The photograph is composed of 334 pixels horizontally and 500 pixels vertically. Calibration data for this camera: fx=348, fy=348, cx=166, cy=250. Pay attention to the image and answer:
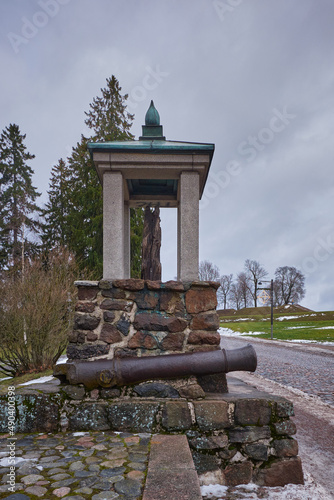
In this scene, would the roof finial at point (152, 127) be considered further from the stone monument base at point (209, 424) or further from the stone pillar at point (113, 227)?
the stone monument base at point (209, 424)

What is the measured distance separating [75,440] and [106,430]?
1.09 ft

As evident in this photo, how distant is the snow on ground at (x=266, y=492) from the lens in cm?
291

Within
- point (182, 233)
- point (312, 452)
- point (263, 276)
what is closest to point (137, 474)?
point (182, 233)

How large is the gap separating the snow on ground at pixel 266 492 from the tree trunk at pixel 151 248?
257 cm

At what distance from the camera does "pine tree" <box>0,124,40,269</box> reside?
75.4ft

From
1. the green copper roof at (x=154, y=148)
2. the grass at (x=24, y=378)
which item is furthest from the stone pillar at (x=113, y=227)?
the grass at (x=24, y=378)

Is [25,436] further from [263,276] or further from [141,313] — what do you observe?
[263,276]

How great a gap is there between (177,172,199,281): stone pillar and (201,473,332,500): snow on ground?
2059 millimetres

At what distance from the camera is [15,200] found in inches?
999

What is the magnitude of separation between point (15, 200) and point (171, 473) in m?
26.2

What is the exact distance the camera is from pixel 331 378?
9031 mm

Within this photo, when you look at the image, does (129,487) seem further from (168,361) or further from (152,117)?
(152,117)

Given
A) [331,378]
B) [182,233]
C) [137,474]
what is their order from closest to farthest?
[137,474], [182,233], [331,378]

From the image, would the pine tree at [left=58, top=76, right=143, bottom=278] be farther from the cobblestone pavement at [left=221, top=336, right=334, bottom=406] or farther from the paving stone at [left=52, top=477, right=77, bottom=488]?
the paving stone at [left=52, top=477, right=77, bottom=488]
